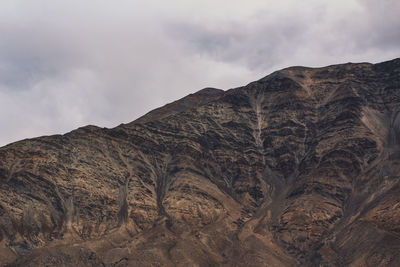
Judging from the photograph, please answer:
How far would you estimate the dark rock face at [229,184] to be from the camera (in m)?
76.4

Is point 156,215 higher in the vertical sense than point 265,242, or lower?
higher

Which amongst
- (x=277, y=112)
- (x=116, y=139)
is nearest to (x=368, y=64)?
(x=277, y=112)

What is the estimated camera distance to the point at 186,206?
3551 inches

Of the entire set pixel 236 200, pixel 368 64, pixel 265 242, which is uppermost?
pixel 368 64

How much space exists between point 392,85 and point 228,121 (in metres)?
40.2

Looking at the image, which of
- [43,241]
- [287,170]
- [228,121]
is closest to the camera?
[43,241]

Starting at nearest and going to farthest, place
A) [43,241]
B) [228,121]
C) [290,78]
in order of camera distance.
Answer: [43,241] → [228,121] → [290,78]

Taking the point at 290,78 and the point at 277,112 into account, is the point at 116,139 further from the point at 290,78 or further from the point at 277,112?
the point at 290,78

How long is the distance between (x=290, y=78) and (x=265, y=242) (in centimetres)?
5873

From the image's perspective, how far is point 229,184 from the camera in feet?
341

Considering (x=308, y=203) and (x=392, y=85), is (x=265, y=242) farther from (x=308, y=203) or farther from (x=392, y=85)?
(x=392, y=85)

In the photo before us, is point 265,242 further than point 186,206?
No

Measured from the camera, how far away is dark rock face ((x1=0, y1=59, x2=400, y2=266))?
3007 inches

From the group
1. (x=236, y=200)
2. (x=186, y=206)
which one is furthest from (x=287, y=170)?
(x=186, y=206)
